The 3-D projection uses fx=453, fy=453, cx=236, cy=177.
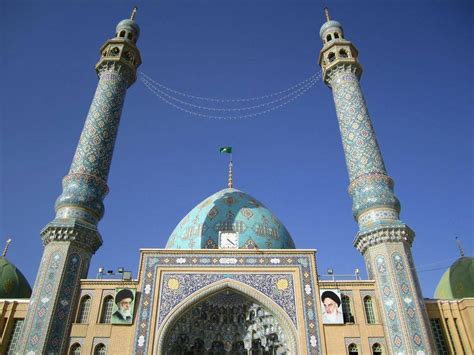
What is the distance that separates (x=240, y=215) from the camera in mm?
13375

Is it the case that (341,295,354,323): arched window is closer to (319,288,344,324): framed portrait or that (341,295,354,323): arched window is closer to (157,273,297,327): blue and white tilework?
(319,288,344,324): framed portrait

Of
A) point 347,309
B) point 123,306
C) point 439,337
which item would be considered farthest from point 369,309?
point 123,306

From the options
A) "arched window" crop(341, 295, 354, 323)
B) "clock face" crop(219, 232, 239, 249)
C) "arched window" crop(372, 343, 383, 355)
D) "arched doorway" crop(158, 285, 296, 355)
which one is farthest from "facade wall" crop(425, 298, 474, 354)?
"clock face" crop(219, 232, 239, 249)

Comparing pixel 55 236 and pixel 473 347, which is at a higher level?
pixel 55 236

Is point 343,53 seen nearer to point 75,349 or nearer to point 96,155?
point 96,155

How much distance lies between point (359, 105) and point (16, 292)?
37.3 feet

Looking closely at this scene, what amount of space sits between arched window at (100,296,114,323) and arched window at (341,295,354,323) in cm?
523

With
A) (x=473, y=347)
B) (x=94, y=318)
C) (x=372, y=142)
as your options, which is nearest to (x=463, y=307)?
(x=473, y=347)

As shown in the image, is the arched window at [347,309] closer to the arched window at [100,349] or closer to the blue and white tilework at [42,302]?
the arched window at [100,349]

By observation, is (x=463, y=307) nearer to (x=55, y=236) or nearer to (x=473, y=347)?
(x=473, y=347)

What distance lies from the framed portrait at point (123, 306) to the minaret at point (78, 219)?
0.90m

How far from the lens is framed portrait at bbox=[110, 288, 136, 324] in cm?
985

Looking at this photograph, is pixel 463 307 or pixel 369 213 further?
pixel 369 213

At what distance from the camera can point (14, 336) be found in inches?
398
